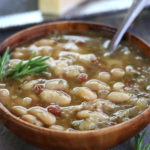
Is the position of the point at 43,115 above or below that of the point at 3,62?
below

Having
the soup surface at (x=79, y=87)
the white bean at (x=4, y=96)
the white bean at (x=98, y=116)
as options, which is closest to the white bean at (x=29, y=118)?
the soup surface at (x=79, y=87)

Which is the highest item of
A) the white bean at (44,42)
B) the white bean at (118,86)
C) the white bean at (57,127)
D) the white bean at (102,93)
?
the white bean at (44,42)

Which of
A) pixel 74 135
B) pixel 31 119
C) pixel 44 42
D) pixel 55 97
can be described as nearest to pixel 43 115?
pixel 31 119

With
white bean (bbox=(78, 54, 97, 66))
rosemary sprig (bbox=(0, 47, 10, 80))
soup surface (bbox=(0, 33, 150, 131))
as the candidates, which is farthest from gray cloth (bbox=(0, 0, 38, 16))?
white bean (bbox=(78, 54, 97, 66))

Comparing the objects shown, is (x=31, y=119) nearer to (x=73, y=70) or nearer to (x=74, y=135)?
(x=74, y=135)

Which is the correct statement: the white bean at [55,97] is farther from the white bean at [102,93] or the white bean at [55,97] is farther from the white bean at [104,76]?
the white bean at [104,76]

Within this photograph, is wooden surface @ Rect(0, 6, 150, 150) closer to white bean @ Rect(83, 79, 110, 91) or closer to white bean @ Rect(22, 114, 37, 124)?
white bean @ Rect(22, 114, 37, 124)
